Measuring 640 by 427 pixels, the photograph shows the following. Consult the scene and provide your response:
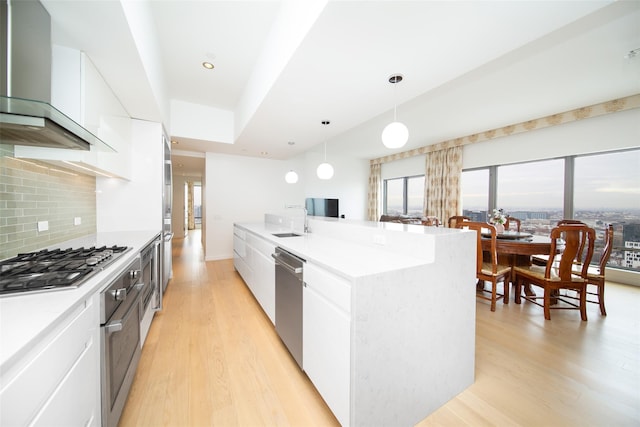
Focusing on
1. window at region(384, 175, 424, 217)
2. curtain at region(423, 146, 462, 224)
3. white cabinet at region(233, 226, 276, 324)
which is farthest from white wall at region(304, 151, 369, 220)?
white cabinet at region(233, 226, 276, 324)

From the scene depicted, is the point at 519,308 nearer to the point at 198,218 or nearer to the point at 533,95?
the point at 533,95

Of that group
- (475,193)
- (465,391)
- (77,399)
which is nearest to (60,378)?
(77,399)

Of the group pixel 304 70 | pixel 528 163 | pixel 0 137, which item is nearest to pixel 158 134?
pixel 0 137

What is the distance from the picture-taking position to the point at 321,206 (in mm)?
6586

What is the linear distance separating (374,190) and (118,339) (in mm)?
7360

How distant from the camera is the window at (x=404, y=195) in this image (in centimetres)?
683

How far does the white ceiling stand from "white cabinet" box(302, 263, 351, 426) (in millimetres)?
1625

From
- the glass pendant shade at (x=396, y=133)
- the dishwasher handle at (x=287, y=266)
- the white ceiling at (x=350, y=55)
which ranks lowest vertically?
the dishwasher handle at (x=287, y=266)

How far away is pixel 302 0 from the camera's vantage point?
1620 mm

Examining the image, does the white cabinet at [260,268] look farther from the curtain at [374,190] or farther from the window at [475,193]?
the curtain at [374,190]

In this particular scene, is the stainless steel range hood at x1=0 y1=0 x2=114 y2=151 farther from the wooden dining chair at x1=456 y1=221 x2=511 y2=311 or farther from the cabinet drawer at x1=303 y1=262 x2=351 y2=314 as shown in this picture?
the wooden dining chair at x1=456 y1=221 x2=511 y2=311

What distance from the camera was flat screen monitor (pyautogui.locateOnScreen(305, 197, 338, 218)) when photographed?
6.40m

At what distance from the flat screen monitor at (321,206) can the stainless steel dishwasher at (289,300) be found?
4.30 m

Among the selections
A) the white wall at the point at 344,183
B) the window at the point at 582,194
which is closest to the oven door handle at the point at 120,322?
the white wall at the point at 344,183
